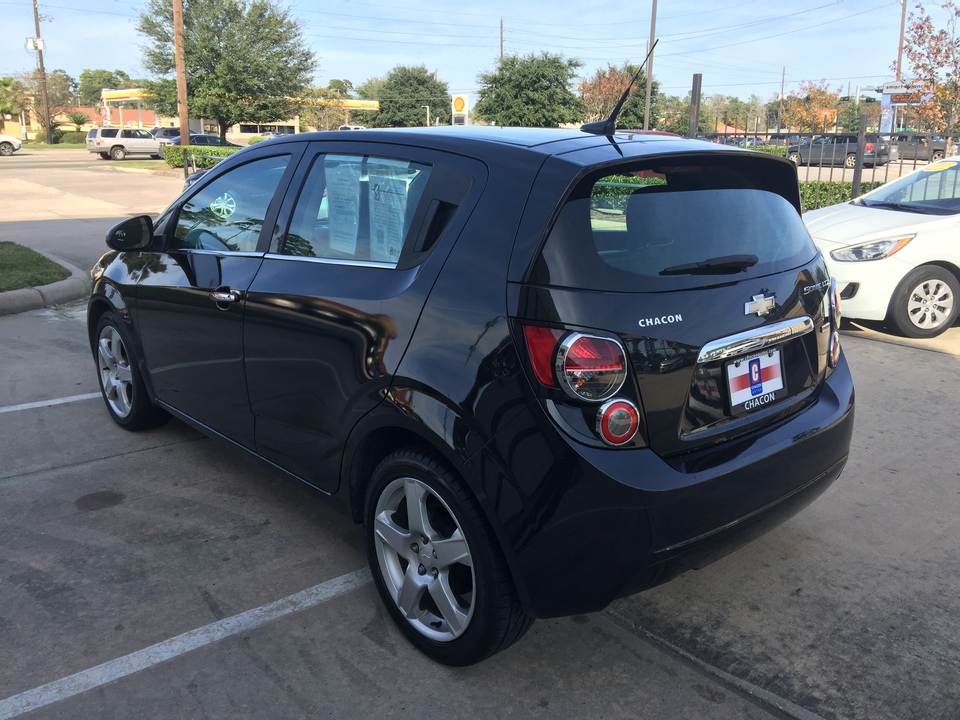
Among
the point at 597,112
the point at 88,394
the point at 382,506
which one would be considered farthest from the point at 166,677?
the point at 597,112

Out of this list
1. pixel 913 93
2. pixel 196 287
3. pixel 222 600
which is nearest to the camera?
pixel 222 600

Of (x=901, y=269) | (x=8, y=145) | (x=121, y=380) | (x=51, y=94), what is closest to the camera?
(x=121, y=380)

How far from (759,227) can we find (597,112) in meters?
39.8

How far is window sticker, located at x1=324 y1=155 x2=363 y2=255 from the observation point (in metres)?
3.08

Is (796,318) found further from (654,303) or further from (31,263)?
(31,263)

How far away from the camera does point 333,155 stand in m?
3.28

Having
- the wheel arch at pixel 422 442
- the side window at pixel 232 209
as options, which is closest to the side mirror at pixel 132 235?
the side window at pixel 232 209

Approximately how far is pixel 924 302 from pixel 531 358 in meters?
6.00

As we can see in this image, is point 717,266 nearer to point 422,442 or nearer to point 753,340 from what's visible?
point 753,340

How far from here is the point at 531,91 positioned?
38.8m

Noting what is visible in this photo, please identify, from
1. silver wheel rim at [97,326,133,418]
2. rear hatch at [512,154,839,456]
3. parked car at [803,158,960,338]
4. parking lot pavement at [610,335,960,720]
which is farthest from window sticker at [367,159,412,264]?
parked car at [803,158,960,338]

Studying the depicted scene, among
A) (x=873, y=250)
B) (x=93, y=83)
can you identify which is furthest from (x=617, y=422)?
(x=93, y=83)

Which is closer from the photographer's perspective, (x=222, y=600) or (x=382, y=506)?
(x=382, y=506)

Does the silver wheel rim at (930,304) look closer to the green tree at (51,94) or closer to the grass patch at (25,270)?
the grass patch at (25,270)
